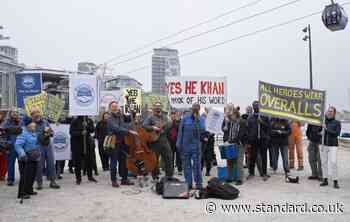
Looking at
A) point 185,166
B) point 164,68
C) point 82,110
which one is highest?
point 164,68

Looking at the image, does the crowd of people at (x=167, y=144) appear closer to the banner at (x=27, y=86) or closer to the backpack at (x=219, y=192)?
the backpack at (x=219, y=192)

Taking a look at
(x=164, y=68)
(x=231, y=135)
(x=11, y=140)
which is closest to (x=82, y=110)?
(x=11, y=140)

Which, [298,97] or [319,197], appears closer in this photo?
[319,197]

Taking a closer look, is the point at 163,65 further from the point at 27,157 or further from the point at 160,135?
the point at 27,157

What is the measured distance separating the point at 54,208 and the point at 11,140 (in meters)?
Answer: 3.05

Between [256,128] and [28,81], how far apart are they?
6222 millimetres

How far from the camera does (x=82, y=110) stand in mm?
9250

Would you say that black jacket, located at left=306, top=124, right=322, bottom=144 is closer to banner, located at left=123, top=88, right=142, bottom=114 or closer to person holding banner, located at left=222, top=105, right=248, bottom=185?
person holding banner, located at left=222, top=105, right=248, bottom=185

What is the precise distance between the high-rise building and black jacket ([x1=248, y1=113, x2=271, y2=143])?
1909cm

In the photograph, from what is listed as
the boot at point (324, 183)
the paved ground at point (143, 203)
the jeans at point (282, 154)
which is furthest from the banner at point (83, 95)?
the boot at point (324, 183)

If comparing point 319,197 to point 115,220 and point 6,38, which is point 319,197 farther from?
point 6,38

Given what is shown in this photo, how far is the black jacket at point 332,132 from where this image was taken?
8.57m

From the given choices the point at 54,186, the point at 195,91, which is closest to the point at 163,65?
the point at 195,91

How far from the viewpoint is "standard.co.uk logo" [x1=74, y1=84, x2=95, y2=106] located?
930cm
